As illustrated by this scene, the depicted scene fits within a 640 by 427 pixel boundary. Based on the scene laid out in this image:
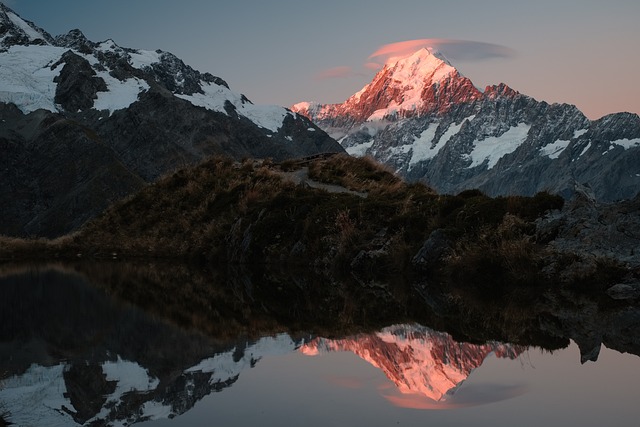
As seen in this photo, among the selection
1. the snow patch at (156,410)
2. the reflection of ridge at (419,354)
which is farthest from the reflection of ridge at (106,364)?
the reflection of ridge at (419,354)

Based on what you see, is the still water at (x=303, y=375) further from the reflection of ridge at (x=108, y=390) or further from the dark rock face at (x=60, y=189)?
the dark rock face at (x=60, y=189)

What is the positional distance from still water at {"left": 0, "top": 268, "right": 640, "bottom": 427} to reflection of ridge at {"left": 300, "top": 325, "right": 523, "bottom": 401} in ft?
0.09

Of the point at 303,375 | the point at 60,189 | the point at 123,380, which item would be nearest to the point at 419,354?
the point at 303,375

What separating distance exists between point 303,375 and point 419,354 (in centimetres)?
188

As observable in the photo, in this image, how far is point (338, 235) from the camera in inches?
1097

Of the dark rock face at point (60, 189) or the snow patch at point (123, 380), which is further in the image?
the dark rock face at point (60, 189)

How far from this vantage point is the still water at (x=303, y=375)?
804cm

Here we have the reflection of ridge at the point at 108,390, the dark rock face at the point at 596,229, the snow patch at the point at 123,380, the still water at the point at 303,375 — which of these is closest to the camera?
the still water at the point at 303,375

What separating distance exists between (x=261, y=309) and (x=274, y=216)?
51.2 ft

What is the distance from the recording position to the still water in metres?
8.04

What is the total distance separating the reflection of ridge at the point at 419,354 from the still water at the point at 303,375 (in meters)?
0.03

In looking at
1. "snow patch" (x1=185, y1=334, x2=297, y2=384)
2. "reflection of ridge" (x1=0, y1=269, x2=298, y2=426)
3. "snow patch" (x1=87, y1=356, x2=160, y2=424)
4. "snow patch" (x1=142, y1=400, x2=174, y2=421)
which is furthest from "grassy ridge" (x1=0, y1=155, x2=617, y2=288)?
"snow patch" (x1=142, y1=400, x2=174, y2=421)

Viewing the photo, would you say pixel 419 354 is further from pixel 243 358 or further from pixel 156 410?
pixel 156 410

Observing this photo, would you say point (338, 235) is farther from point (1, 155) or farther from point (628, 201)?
point (1, 155)
